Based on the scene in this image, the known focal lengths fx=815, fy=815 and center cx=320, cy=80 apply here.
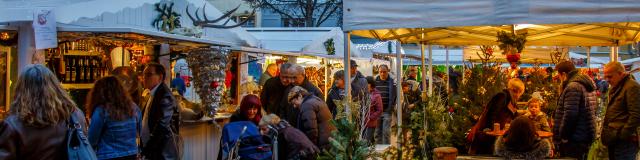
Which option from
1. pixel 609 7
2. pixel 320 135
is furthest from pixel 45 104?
pixel 609 7

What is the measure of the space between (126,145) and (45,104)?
1.89 meters

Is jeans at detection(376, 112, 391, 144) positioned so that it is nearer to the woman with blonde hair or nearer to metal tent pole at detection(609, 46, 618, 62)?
metal tent pole at detection(609, 46, 618, 62)

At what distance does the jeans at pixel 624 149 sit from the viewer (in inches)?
295

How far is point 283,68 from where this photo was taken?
859cm

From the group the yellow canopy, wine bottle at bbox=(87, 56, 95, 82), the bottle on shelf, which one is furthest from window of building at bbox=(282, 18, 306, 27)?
the bottle on shelf

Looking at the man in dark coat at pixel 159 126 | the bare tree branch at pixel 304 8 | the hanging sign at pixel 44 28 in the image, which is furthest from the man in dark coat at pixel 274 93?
the bare tree branch at pixel 304 8

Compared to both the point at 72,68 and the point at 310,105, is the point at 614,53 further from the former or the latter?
the point at 72,68

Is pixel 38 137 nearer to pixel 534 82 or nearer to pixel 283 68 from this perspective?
pixel 283 68

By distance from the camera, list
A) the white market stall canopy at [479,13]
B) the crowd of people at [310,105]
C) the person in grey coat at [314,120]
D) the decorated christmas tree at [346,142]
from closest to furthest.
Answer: the white market stall canopy at [479,13]
the decorated christmas tree at [346,142]
the crowd of people at [310,105]
the person in grey coat at [314,120]

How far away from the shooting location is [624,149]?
752 cm

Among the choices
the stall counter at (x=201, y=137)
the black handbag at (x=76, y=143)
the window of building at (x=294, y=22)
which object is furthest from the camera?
the window of building at (x=294, y=22)

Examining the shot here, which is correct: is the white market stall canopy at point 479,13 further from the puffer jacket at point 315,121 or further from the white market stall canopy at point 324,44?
the white market stall canopy at point 324,44

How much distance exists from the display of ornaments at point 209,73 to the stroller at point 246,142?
310 centimetres

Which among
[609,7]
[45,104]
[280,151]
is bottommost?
[280,151]
